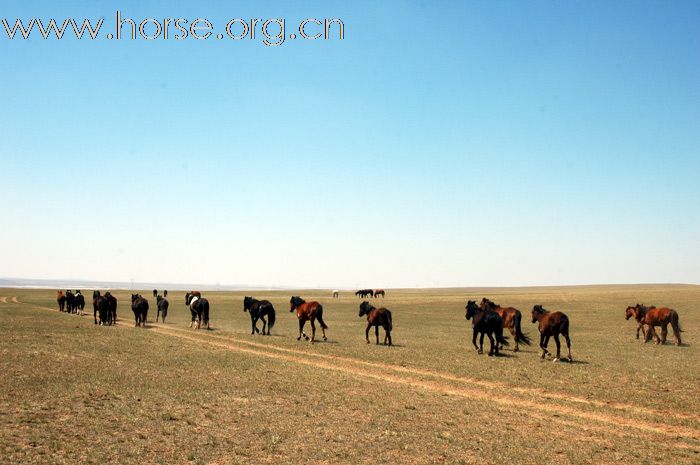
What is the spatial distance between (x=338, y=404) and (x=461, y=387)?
194 inches

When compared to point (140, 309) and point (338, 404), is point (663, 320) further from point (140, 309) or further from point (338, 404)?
point (140, 309)

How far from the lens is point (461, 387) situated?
55.0ft

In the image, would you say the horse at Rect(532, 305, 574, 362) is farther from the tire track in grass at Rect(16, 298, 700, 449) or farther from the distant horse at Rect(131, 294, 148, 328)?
the distant horse at Rect(131, 294, 148, 328)

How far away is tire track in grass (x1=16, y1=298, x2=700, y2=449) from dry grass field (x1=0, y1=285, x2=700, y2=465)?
72 mm

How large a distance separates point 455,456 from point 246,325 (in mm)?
30932

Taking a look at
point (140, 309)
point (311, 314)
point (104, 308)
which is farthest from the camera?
point (104, 308)

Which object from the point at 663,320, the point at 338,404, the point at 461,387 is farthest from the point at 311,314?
the point at 663,320

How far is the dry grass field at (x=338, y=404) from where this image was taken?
10.2m

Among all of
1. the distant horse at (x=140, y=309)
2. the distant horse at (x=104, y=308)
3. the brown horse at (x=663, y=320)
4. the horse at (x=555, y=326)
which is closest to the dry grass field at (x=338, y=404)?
the horse at (x=555, y=326)

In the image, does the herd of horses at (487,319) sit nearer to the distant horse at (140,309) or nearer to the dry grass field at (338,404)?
the distant horse at (140,309)

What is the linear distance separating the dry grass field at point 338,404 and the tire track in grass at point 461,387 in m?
0.07

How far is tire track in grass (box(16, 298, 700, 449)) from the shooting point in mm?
12148

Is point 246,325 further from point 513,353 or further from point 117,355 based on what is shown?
point 513,353

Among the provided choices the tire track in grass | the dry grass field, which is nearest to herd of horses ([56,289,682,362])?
the dry grass field
